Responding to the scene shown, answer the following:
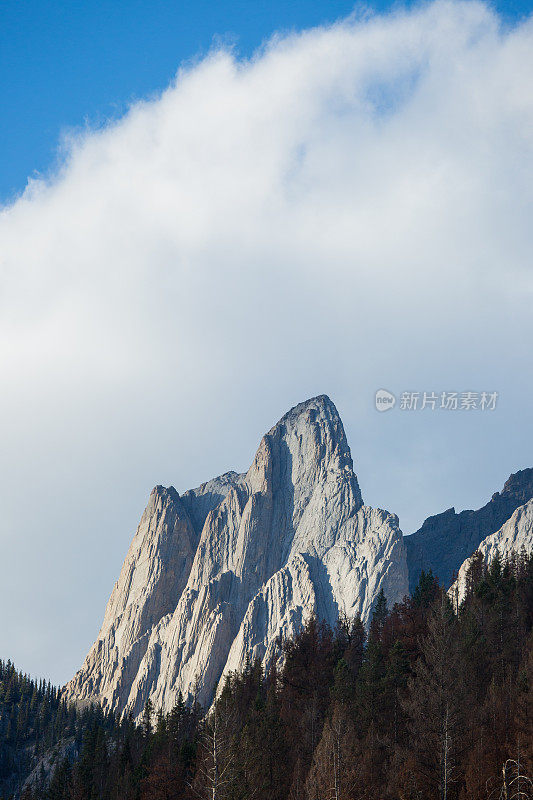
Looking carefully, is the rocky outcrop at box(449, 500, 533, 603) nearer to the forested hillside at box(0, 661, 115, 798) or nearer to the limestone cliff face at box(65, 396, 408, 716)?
the limestone cliff face at box(65, 396, 408, 716)

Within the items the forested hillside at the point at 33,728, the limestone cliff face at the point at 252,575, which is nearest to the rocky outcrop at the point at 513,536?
the limestone cliff face at the point at 252,575

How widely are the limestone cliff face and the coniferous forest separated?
55.1 m

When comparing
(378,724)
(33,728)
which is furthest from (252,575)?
(378,724)

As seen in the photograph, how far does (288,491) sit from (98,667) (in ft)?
200

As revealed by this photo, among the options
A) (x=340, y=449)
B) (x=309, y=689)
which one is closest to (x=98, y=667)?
(x=340, y=449)

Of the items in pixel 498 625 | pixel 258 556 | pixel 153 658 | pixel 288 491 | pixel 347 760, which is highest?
pixel 288 491

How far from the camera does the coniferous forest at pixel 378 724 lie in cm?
4403

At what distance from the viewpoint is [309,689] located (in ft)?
251

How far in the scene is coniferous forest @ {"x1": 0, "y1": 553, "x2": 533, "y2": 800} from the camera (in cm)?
4403

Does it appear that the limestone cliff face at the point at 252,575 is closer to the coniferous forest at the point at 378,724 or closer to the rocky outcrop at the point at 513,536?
the rocky outcrop at the point at 513,536

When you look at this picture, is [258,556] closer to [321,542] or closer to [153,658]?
[321,542]

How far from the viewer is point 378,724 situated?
5806 cm

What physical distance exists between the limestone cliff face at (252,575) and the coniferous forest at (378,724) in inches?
2169

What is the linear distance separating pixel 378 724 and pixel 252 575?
124 metres
